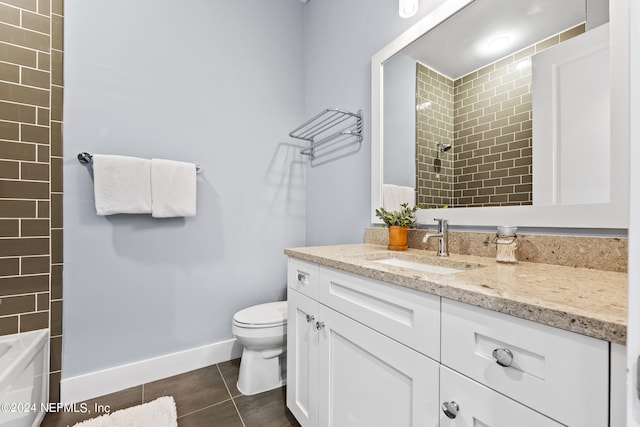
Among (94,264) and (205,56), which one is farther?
(205,56)

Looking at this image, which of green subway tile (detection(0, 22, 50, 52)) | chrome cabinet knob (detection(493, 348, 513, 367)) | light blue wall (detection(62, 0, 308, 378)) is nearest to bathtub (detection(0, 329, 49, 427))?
light blue wall (detection(62, 0, 308, 378))

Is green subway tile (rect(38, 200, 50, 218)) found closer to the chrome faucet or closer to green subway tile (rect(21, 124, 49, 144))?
green subway tile (rect(21, 124, 49, 144))

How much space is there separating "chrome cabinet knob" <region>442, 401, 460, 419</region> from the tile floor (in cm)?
97

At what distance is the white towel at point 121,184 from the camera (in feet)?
4.72

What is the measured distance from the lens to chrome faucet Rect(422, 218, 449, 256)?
116cm

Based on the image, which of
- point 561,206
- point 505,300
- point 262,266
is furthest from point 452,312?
point 262,266

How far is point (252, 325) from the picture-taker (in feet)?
4.86

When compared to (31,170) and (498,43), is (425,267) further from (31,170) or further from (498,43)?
(31,170)

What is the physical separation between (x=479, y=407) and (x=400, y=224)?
848mm

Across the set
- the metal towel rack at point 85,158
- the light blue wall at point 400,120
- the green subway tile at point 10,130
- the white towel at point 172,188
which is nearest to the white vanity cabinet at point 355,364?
the light blue wall at point 400,120

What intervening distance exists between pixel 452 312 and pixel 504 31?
42.4 inches

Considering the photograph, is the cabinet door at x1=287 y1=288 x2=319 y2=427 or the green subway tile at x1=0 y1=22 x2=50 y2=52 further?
the green subway tile at x1=0 y1=22 x2=50 y2=52

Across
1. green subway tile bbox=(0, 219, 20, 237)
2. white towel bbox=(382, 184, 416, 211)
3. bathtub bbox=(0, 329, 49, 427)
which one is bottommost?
bathtub bbox=(0, 329, 49, 427)

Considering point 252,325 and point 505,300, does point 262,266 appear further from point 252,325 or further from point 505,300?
point 505,300
